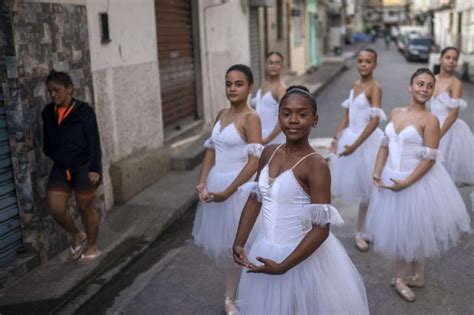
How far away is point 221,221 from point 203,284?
1.15 m

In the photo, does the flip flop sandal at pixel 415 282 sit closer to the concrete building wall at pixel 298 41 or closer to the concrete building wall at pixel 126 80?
the concrete building wall at pixel 126 80

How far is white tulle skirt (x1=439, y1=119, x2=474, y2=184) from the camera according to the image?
7137mm

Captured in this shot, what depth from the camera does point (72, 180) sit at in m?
5.31

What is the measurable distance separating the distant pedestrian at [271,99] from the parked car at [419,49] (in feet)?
95.9

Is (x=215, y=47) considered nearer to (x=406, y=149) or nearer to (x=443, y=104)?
(x=443, y=104)

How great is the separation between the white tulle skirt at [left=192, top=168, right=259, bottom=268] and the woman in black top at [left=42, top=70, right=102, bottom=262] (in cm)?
139

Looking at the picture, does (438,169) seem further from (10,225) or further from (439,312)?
(10,225)

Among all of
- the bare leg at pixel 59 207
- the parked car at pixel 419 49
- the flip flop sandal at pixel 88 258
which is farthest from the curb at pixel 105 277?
the parked car at pixel 419 49

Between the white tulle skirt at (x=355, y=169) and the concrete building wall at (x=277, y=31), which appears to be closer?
the white tulle skirt at (x=355, y=169)

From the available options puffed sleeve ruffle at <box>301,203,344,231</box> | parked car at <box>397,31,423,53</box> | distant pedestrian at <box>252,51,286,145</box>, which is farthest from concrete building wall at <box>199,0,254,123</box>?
parked car at <box>397,31,423,53</box>

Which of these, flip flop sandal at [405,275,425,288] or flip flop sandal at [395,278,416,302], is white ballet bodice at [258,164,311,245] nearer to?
flip flop sandal at [395,278,416,302]

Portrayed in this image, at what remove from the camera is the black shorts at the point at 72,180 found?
206 inches

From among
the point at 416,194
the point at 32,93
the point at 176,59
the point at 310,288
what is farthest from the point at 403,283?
the point at 176,59

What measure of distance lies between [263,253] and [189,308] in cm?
180
